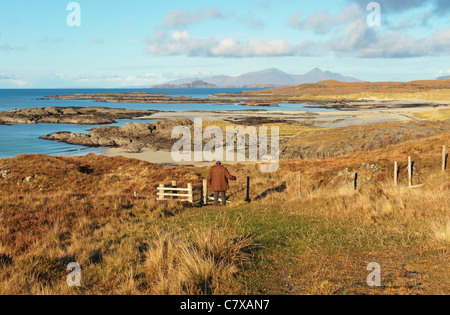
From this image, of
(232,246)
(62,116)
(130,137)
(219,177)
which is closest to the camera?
(232,246)

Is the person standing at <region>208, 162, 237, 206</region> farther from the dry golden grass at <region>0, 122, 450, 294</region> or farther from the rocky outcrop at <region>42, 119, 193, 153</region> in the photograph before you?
the rocky outcrop at <region>42, 119, 193, 153</region>

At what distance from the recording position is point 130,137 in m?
61.5

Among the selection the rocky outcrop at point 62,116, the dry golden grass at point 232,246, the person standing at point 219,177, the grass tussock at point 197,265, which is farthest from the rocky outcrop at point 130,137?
the grass tussock at point 197,265

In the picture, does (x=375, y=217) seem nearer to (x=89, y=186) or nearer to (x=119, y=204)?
(x=119, y=204)

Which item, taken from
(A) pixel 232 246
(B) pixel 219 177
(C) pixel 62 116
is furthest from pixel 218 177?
(C) pixel 62 116

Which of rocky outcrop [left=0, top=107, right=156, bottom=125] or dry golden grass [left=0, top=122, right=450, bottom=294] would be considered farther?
rocky outcrop [left=0, top=107, right=156, bottom=125]

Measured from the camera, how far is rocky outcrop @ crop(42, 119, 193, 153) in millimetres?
55438

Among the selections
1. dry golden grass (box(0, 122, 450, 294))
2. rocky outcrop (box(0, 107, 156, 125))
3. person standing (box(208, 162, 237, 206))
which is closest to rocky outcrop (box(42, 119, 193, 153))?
rocky outcrop (box(0, 107, 156, 125))

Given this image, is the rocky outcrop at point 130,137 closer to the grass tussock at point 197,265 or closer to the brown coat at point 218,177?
the brown coat at point 218,177

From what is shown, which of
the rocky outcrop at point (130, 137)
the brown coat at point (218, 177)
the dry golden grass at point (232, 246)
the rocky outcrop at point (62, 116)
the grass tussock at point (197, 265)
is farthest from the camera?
the rocky outcrop at point (62, 116)

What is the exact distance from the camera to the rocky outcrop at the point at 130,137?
5544cm

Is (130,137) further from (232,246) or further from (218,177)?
(232,246)

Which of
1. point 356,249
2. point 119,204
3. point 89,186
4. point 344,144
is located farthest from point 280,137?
point 356,249

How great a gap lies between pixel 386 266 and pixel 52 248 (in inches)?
318
